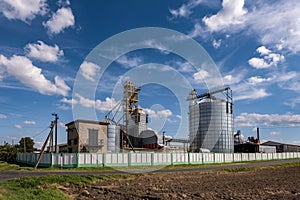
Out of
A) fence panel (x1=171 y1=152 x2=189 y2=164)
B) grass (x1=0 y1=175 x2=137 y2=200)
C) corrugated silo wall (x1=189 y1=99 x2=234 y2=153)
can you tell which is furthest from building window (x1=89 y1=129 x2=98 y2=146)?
grass (x1=0 y1=175 x2=137 y2=200)

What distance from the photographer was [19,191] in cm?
1555

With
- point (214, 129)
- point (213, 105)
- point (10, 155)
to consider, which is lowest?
point (10, 155)

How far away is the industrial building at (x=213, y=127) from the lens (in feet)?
203

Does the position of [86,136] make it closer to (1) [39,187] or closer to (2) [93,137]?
(2) [93,137]

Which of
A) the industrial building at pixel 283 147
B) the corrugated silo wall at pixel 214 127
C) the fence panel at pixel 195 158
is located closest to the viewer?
the fence panel at pixel 195 158

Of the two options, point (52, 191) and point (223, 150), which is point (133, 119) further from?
point (52, 191)

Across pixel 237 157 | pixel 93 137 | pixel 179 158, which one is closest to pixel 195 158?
pixel 179 158

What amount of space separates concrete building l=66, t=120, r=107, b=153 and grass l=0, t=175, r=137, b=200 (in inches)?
1098

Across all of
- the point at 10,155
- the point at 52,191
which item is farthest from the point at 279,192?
the point at 10,155

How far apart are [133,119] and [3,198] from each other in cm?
5321

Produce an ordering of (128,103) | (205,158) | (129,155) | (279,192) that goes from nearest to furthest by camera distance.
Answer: (279,192) < (129,155) < (205,158) < (128,103)

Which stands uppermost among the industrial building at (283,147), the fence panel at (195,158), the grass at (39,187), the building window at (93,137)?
the building window at (93,137)

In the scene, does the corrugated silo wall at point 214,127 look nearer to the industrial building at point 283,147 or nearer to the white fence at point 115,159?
the white fence at point 115,159

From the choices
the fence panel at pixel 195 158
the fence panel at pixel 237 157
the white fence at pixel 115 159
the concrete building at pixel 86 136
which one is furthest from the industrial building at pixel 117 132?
the fence panel at pixel 237 157
